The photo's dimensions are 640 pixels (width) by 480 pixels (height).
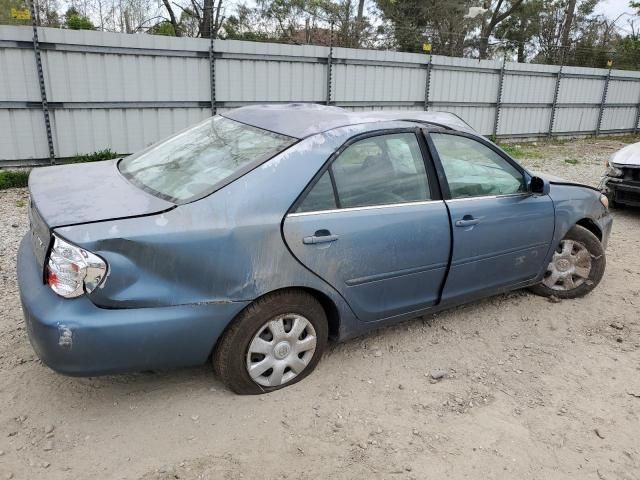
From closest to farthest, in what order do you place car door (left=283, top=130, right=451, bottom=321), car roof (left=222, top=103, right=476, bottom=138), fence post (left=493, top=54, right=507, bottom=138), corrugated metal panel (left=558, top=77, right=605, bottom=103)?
1. car door (left=283, top=130, right=451, bottom=321)
2. car roof (left=222, top=103, right=476, bottom=138)
3. fence post (left=493, top=54, right=507, bottom=138)
4. corrugated metal panel (left=558, top=77, right=605, bottom=103)

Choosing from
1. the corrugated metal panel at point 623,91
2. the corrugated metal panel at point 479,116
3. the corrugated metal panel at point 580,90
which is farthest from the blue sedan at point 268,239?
the corrugated metal panel at point 623,91

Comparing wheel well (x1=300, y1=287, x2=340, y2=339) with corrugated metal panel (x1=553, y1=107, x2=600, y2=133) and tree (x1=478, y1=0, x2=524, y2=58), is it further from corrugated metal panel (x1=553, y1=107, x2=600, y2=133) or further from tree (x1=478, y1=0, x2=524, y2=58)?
tree (x1=478, y1=0, x2=524, y2=58)

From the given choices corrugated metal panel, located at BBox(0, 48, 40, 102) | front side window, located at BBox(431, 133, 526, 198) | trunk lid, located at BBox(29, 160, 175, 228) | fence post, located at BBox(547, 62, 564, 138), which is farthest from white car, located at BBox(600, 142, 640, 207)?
fence post, located at BBox(547, 62, 564, 138)

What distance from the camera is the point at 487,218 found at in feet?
11.7

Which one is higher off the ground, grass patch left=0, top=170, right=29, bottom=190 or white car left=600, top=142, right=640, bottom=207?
white car left=600, top=142, right=640, bottom=207

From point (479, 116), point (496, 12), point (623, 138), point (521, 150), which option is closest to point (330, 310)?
point (521, 150)

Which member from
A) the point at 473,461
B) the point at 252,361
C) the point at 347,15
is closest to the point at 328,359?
the point at 252,361

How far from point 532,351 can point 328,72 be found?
8268 millimetres

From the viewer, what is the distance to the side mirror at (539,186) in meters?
3.75

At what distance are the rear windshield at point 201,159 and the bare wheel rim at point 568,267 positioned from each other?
254 centimetres

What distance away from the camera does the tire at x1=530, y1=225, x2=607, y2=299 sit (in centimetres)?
431

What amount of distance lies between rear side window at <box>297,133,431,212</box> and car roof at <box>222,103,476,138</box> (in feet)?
0.57

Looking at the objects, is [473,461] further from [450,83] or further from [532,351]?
[450,83]

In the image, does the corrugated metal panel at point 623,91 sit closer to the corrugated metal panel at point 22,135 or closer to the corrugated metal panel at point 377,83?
the corrugated metal panel at point 377,83
